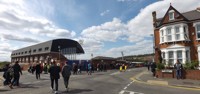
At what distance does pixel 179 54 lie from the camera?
86.3 feet

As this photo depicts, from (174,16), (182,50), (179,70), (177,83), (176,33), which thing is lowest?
(177,83)

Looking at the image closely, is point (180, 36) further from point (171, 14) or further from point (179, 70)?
point (179, 70)

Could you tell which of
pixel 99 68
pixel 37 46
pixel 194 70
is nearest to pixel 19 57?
pixel 37 46

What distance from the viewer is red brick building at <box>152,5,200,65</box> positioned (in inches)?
1008

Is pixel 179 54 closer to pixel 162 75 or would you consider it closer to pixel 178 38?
pixel 178 38

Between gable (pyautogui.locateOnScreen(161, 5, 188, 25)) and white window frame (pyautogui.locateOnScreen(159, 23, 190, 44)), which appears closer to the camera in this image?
white window frame (pyautogui.locateOnScreen(159, 23, 190, 44))

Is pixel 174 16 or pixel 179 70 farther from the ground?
pixel 174 16

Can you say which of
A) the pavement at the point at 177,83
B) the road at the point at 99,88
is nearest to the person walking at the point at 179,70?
the pavement at the point at 177,83

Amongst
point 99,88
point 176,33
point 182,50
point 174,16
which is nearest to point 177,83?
point 99,88

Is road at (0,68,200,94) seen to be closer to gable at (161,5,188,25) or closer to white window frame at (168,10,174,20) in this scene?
gable at (161,5,188,25)

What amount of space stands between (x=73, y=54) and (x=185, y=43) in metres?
48.8

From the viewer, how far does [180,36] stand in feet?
84.9

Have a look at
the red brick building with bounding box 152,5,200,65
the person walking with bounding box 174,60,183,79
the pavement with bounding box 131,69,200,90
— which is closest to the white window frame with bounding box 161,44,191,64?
the red brick building with bounding box 152,5,200,65

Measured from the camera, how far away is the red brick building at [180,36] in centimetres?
2559
